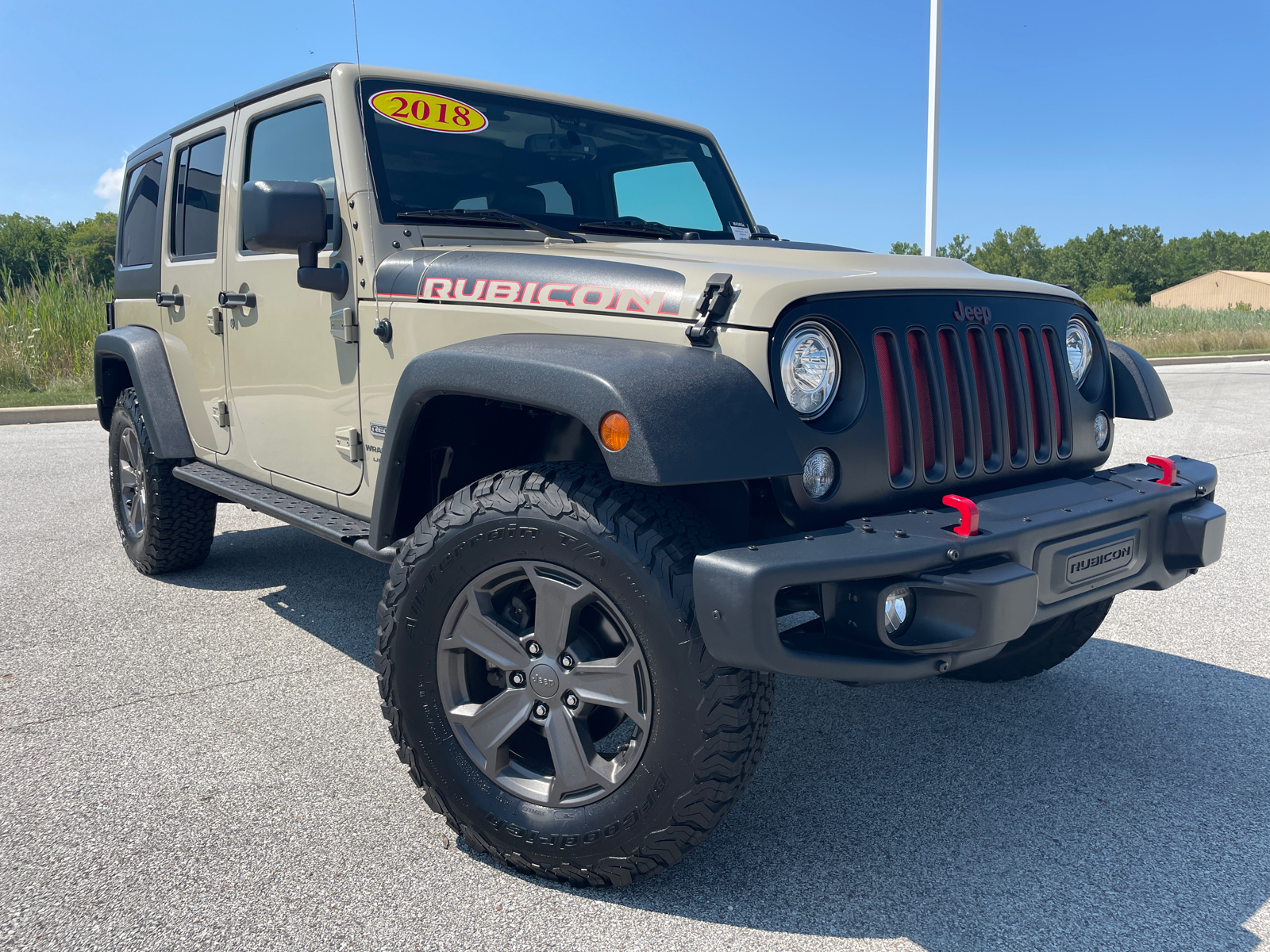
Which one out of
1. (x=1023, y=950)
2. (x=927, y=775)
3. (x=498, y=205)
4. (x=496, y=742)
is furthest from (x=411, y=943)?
(x=498, y=205)

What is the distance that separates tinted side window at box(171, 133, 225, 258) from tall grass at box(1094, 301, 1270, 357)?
72.8ft

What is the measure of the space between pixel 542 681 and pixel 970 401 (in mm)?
1265

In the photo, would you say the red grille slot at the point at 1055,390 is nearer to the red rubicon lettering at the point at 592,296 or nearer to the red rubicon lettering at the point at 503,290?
the red rubicon lettering at the point at 592,296

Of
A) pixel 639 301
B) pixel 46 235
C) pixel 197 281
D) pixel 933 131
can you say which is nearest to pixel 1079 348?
pixel 639 301

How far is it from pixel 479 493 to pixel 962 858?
1476 mm

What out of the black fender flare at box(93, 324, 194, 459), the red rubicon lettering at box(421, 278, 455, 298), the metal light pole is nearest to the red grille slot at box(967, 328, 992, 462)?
the red rubicon lettering at box(421, 278, 455, 298)

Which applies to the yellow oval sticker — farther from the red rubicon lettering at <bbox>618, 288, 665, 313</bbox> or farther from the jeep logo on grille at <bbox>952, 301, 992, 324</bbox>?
the jeep logo on grille at <bbox>952, 301, 992, 324</bbox>

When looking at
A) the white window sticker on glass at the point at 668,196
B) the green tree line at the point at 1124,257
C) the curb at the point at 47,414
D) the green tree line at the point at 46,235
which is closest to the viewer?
the white window sticker on glass at the point at 668,196

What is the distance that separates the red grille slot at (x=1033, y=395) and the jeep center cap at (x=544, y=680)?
144cm

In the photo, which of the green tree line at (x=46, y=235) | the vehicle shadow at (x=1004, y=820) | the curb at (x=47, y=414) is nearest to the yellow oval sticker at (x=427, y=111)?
the vehicle shadow at (x=1004, y=820)

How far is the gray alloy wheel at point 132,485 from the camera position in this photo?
15.9 ft

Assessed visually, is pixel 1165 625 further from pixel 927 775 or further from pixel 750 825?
pixel 750 825

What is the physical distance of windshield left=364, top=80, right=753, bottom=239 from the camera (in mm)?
3182

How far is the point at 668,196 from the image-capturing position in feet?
12.8
